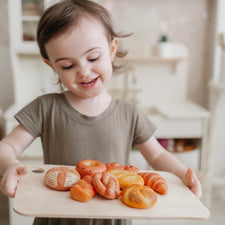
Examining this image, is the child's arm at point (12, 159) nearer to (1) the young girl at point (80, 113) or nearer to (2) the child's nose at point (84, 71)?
(1) the young girl at point (80, 113)

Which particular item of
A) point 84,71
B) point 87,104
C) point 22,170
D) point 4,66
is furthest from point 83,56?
point 4,66

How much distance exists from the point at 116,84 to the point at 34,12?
774 mm

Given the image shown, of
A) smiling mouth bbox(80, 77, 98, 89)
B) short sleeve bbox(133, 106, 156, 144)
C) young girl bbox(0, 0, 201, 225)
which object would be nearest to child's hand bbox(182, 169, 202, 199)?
young girl bbox(0, 0, 201, 225)

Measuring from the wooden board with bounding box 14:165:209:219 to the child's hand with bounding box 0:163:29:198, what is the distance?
A: 0.6 inches

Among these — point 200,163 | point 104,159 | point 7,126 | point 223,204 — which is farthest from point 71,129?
point 223,204

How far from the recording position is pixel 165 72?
2.30 metres

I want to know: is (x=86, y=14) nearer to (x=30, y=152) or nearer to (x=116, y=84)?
(x=30, y=152)

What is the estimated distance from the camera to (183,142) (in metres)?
2.08

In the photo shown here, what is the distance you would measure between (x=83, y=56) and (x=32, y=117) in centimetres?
25

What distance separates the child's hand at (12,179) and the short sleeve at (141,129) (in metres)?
0.38

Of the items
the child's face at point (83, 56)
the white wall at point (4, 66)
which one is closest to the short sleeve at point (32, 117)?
the child's face at point (83, 56)

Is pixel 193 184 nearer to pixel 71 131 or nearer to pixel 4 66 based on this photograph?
pixel 71 131

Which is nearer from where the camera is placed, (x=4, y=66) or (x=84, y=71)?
(x=84, y=71)

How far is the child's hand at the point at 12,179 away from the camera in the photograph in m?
0.62
